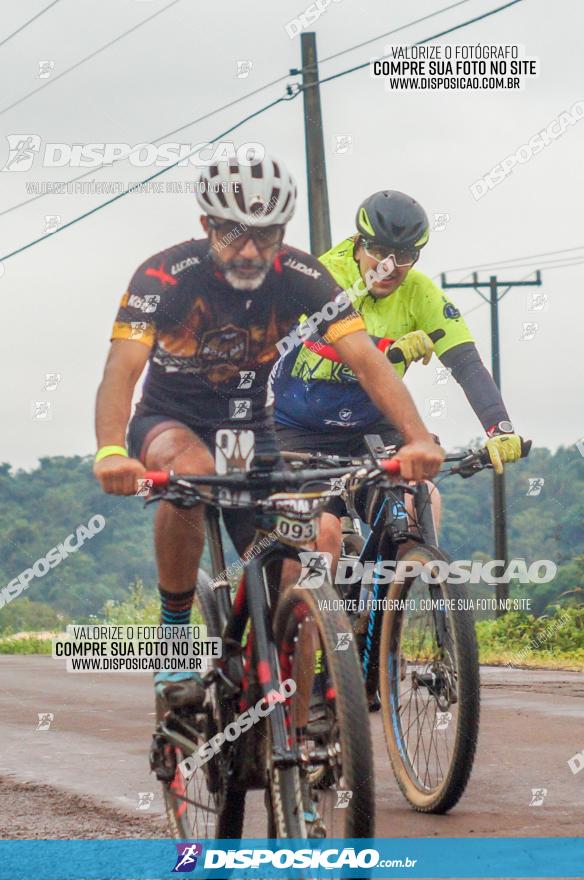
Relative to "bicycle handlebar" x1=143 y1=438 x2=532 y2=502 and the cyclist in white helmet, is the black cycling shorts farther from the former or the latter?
"bicycle handlebar" x1=143 y1=438 x2=532 y2=502

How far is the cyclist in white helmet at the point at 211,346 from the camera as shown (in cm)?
441

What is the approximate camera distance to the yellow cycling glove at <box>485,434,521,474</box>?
5.74 meters

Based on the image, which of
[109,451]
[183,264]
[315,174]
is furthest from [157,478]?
[315,174]

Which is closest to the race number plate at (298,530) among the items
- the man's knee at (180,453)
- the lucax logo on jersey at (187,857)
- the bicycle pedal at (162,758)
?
the man's knee at (180,453)

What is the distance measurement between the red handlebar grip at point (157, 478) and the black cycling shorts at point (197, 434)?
1.50 ft

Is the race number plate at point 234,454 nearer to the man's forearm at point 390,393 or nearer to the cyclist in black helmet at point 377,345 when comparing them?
the man's forearm at point 390,393

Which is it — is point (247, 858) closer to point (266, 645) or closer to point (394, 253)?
point (266, 645)

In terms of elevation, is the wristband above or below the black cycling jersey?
below

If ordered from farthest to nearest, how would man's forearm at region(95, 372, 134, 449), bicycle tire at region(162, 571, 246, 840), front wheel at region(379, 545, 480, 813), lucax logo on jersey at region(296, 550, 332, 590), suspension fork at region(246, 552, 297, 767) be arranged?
front wheel at region(379, 545, 480, 813), bicycle tire at region(162, 571, 246, 840), man's forearm at region(95, 372, 134, 449), lucax logo on jersey at region(296, 550, 332, 590), suspension fork at region(246, 552, 297, 767)

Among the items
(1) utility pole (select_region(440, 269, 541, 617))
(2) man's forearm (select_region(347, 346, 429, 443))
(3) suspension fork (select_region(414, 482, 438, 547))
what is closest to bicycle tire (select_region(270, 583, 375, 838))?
(2) man's forearm (select_region(347, 346, 429, 443))

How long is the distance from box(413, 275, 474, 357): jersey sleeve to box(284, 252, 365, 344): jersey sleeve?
1758 millimetres

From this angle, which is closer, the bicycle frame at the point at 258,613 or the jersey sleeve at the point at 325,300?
the bicycle frame at the point at 258,613

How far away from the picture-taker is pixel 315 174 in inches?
736

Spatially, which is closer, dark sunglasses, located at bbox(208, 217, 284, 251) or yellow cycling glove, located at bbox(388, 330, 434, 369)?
dark sunglasses, located at bbox(208, 217, 284, 251)
